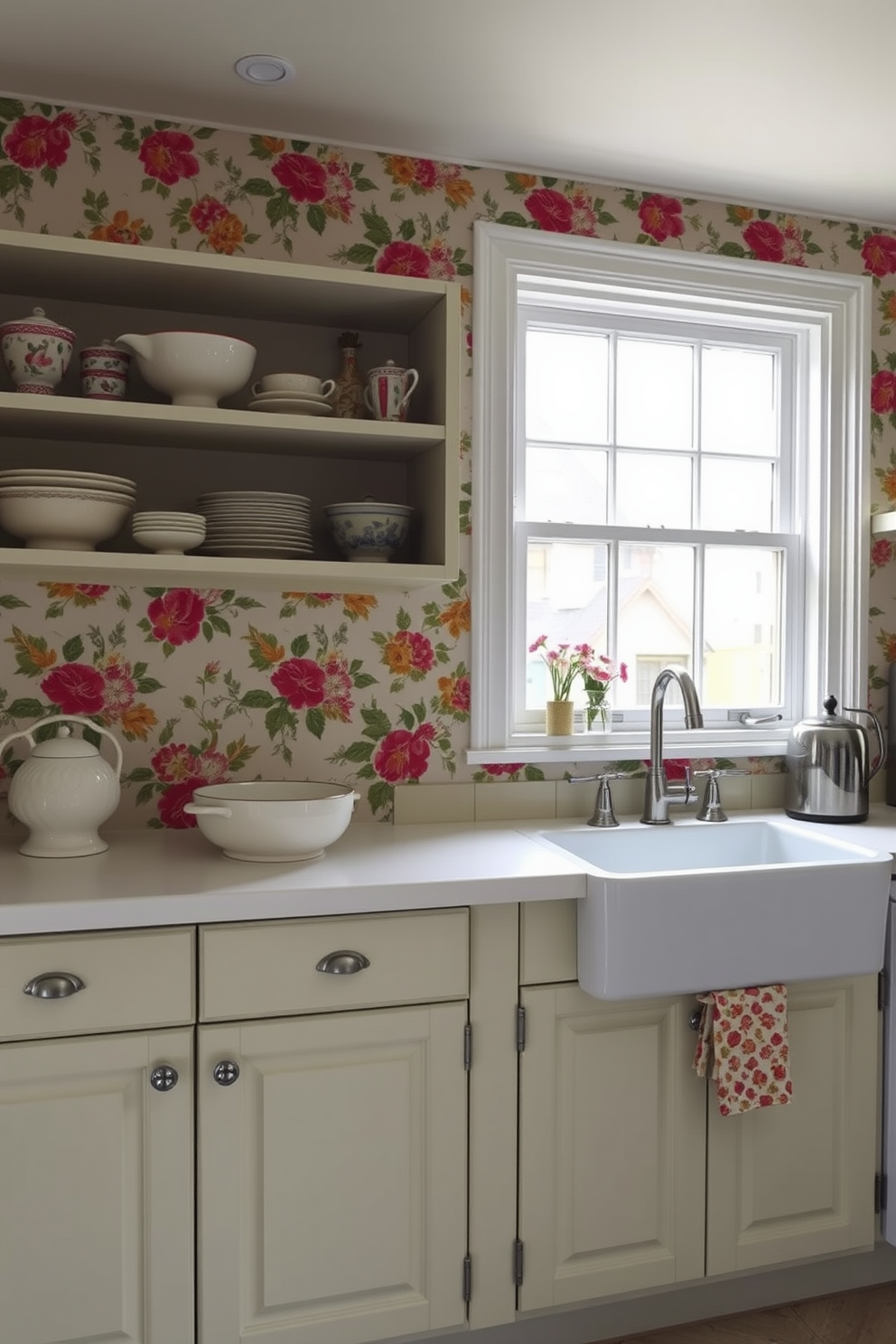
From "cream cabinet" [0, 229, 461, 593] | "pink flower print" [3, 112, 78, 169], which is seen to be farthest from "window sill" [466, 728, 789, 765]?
"pink flower print" [3, 112, 78, 169]

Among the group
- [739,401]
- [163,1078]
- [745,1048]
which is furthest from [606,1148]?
[739,401]

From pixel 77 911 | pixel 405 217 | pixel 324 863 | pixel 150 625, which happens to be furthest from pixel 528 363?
pixel 77 911

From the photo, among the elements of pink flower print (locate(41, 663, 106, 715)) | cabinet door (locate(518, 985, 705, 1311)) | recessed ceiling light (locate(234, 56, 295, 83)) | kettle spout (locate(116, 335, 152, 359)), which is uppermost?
recessed ceiling light (locate(234, 56, 295, 83))

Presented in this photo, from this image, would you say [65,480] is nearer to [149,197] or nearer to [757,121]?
[149,197]

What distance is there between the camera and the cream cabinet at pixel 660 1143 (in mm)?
1898

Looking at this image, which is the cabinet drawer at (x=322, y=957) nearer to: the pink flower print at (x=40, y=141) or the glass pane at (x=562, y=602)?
the glass pane at (x=562, y=602)

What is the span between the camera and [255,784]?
2.14 meters

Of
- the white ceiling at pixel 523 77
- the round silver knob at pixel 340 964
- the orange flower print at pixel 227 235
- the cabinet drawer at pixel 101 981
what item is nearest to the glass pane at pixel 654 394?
the white ceiling at pixel 523 77

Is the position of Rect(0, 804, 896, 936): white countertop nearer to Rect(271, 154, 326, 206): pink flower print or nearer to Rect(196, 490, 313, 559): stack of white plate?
Result: Rect(196, 490, 313, 559): stack of white plate

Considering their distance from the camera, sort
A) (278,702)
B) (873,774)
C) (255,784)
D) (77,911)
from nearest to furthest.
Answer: (77,911) → (255,784) → (278,702) → (873,774)

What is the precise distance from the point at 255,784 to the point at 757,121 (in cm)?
173

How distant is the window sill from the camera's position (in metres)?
2.44

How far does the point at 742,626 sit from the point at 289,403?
1.38m

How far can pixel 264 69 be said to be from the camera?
2.01 metres
